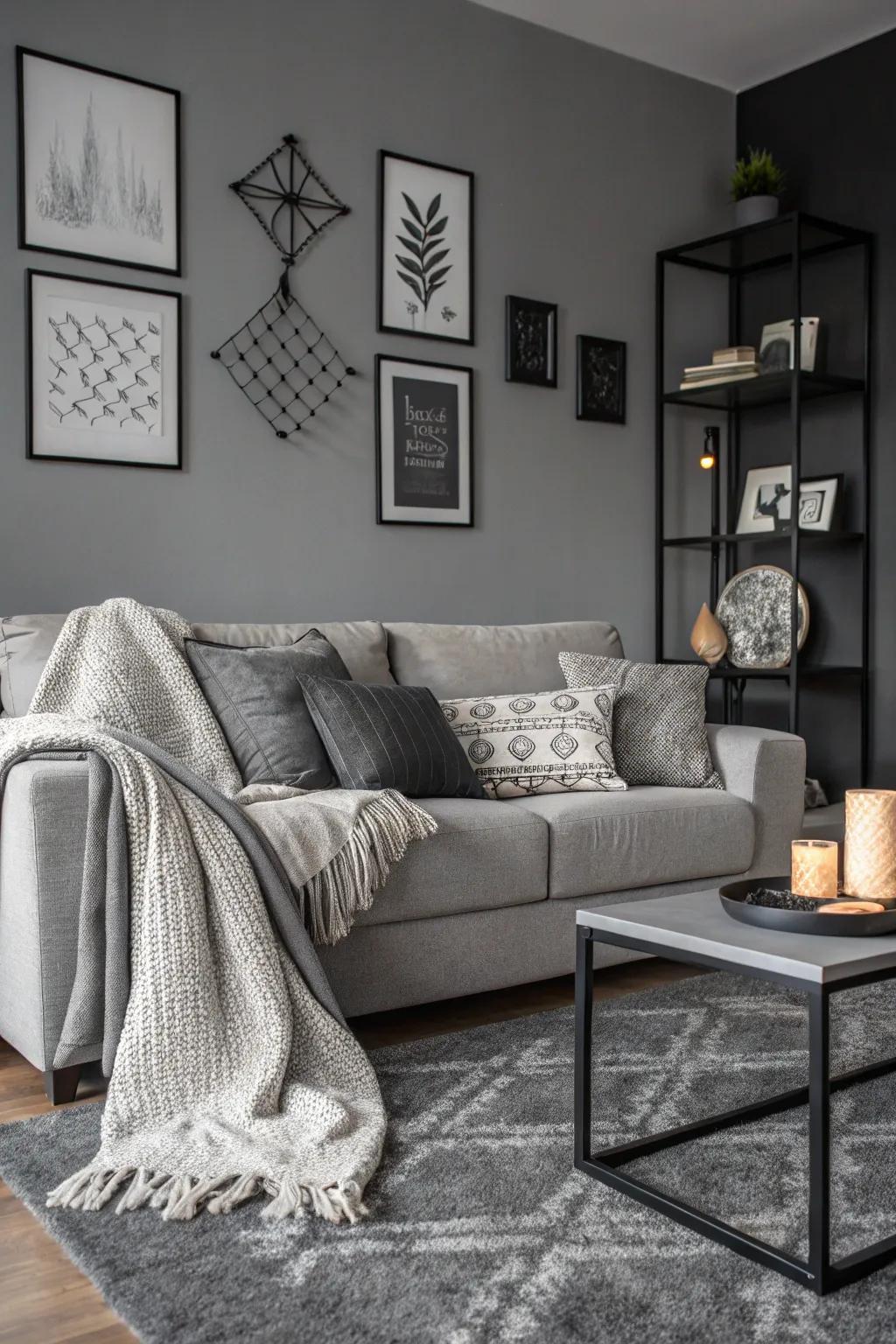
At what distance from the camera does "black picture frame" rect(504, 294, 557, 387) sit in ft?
13.4

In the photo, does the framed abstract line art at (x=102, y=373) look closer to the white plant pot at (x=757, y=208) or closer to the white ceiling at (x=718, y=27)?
the white ceiling at (x=718, y=27)

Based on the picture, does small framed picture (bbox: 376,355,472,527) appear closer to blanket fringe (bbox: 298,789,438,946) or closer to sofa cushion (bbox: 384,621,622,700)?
sofa cushion (bbox: 384,621,622,700)

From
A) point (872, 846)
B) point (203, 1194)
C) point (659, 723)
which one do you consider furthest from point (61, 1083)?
point (659, 723)

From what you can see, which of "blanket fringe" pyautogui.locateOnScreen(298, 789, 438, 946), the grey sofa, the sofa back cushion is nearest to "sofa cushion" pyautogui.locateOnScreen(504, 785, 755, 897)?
the grey sofa

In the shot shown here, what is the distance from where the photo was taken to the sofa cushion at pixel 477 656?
3.34m

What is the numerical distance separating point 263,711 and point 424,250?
187 cm

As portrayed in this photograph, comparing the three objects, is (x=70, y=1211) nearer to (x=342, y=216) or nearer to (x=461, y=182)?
(x=342, y=216)

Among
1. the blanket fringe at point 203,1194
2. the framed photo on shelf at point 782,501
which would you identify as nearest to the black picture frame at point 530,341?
the framed photo on shelf at point 782,501

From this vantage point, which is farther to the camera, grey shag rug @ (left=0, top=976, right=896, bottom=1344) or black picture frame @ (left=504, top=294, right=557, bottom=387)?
black picture frame @ (left=504, top=294, right=557, bottom=387)

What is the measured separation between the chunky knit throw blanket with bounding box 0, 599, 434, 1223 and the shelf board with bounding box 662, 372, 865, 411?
239 centimetres

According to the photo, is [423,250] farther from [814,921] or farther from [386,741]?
[814,921]

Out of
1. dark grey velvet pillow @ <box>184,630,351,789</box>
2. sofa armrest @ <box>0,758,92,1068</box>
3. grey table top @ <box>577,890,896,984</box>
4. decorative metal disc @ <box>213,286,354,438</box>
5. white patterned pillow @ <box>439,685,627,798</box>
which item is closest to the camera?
grey table top @ <box>577,890,896,984</box>

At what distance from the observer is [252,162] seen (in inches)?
140

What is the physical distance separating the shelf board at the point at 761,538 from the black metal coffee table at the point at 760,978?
2.41 metres
